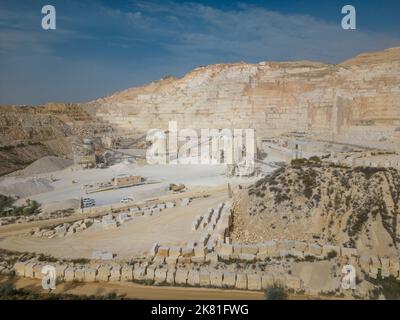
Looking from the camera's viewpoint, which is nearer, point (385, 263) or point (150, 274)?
point (150, 274)

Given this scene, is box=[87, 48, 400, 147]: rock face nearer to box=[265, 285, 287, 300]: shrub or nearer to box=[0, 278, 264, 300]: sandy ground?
box=[265, 285, 287, 300]: shrub

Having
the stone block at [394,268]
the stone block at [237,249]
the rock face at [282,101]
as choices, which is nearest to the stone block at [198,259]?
the stone block at [237,249]

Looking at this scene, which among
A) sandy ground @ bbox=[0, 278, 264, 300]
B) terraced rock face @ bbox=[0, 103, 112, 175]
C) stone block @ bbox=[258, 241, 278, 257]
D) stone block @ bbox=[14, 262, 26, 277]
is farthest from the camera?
terraced rock face @ bbox=[0, 103, 112, 175]

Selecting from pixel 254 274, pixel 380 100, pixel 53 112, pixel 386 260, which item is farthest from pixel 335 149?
pixel 53 112

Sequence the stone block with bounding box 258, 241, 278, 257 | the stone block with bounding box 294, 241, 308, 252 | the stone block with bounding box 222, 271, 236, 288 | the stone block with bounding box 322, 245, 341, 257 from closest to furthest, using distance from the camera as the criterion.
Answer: the stone block with bounding box 222, 271, 236, 288
the stone block with bounding box 322, 245, 341, 257
the stone block with bounding box 258, 241, 278, 257
the stone block with bounding box 294, 241, 308, 252

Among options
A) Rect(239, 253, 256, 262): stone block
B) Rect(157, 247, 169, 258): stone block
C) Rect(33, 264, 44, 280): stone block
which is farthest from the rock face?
Rect(33, 264, 44, 280): stone block

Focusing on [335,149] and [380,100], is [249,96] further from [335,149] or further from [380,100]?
[335,149]

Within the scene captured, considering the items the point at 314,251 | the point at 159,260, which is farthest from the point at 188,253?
the point at 314,251

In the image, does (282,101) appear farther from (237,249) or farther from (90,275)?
(90,275)

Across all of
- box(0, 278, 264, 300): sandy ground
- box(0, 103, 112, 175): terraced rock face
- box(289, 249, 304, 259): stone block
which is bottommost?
box(0, 278, 264, 300): sandy ground
